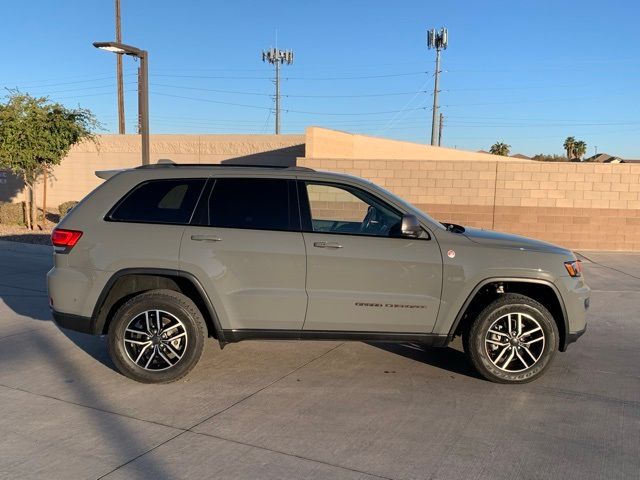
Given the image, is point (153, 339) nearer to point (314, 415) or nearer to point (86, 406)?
point (86, 406)

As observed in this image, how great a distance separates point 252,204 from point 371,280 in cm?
126

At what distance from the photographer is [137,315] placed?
4.82 metres

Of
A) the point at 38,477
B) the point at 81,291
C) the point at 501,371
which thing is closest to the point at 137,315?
the point at 81,291

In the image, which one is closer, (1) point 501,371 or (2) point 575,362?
(1) point 501,371

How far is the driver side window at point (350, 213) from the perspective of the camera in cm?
493

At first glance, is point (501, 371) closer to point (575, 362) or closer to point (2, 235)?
point (575, 362)

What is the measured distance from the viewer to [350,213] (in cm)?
555

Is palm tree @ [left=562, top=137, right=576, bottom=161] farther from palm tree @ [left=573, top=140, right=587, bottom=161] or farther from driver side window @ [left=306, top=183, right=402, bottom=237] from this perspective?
driver side window @ [left=306, top=183, right=402, bottom=237]

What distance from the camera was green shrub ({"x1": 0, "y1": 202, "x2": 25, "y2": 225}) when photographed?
1641cm

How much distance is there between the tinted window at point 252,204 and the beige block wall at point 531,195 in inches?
357

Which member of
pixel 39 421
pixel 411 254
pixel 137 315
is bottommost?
pixel 39 421

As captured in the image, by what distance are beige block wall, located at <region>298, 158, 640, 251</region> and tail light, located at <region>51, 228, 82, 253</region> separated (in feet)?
31.0

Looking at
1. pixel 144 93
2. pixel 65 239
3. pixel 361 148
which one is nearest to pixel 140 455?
pixel 65 239

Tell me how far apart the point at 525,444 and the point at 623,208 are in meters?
11.3
